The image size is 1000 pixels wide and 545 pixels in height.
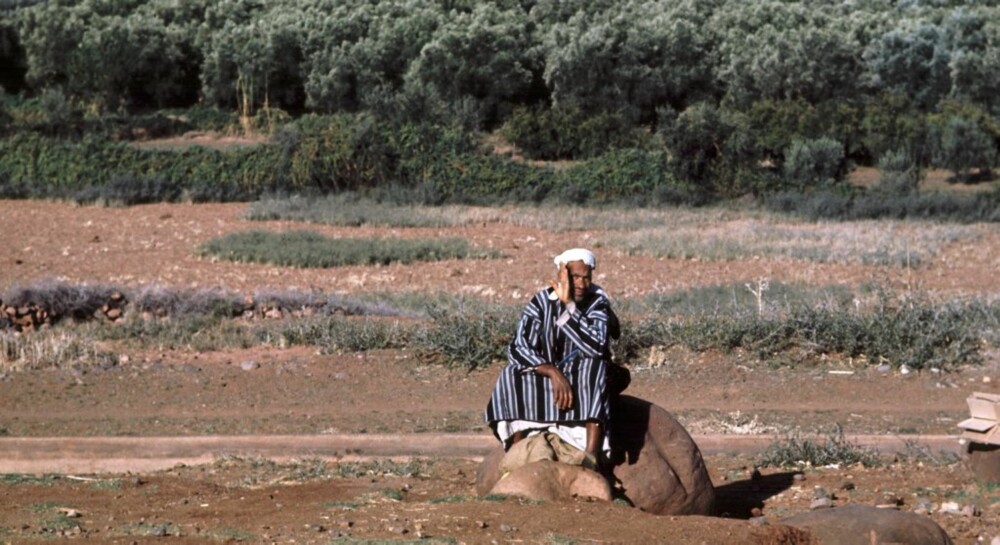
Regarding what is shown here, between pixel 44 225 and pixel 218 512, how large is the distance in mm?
19350

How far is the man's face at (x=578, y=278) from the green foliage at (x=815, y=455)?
2404 millimetres

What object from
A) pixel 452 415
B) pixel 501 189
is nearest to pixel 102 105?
pixel 501 189

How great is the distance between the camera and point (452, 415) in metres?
12.3

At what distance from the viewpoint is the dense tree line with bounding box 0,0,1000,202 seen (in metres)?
33.7

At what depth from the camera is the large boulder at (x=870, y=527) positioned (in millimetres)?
6988

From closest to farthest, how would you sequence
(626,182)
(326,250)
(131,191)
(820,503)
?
(820,503) < (326,250) < (131,191) < (626,182)

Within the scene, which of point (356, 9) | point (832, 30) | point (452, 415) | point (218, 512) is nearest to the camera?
point (218, 512)

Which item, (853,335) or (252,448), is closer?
(252,448)

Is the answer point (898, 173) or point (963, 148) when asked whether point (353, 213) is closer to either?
point (898, 173)

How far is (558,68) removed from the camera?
3931 cm

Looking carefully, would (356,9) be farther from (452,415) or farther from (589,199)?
(452,415)

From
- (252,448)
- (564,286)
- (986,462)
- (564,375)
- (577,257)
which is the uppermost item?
(577,257)

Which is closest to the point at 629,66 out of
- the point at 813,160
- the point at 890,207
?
the point at 813,160

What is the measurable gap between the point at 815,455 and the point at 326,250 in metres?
13.6
